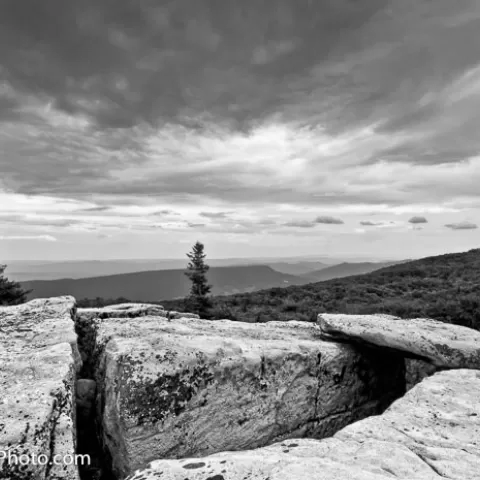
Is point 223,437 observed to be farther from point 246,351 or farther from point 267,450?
point 267,450

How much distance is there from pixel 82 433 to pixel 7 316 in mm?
4993

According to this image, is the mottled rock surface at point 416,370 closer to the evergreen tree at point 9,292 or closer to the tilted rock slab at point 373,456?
the tilted rock slab at point 373,456

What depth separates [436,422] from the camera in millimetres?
6566

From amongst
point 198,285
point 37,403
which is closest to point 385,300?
point 198,285

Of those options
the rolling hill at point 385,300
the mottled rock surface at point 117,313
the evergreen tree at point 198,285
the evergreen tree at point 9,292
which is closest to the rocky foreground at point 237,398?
the mottled rock surface at point 117,313

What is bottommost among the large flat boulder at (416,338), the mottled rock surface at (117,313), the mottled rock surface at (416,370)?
the mottled rock surface at (416,370)

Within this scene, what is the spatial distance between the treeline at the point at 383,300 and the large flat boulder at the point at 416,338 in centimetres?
927

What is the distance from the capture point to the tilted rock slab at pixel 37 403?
523 cm

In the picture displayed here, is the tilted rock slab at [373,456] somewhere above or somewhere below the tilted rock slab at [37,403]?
below

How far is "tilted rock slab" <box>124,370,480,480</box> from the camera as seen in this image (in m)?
4.72

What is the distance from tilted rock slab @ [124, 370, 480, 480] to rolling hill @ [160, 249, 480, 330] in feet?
48.8

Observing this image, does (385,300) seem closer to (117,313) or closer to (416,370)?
(416,370)

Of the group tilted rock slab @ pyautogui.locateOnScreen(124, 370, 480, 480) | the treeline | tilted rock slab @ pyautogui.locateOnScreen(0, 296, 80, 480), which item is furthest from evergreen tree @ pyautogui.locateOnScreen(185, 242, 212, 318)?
tilted rock slab @ pyautogui.locateOnScreen(124, 370, 480, 480)

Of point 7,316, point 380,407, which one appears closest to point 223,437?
point 380,407
